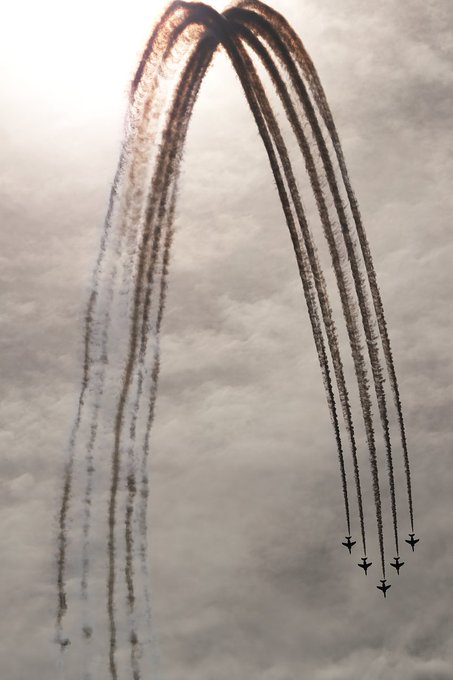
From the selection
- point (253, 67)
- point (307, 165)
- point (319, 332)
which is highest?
point (253, 67)

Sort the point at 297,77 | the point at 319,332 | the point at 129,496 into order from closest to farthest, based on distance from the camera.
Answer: the point at 297,77
the point at 319,332
the point at 129,496

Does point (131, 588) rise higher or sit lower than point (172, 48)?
lower

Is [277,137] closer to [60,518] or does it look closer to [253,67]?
[253,67]

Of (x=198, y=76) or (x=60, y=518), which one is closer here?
(x=198, y=76)

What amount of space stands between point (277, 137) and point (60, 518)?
30076 millimetres

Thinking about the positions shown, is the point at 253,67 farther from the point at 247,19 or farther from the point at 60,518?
the point at 60,518

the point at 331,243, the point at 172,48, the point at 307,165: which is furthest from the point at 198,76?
the point at 331,243

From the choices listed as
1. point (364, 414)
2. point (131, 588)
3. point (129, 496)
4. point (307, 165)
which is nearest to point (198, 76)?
point (307, 165)

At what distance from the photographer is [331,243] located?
6719 cm

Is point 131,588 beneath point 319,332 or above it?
beneath

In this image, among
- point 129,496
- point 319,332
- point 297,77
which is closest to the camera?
point 297,77

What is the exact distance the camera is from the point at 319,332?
228 feet

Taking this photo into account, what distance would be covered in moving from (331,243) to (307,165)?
4799 millimetres

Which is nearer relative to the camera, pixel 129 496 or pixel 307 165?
pixel 307 165
